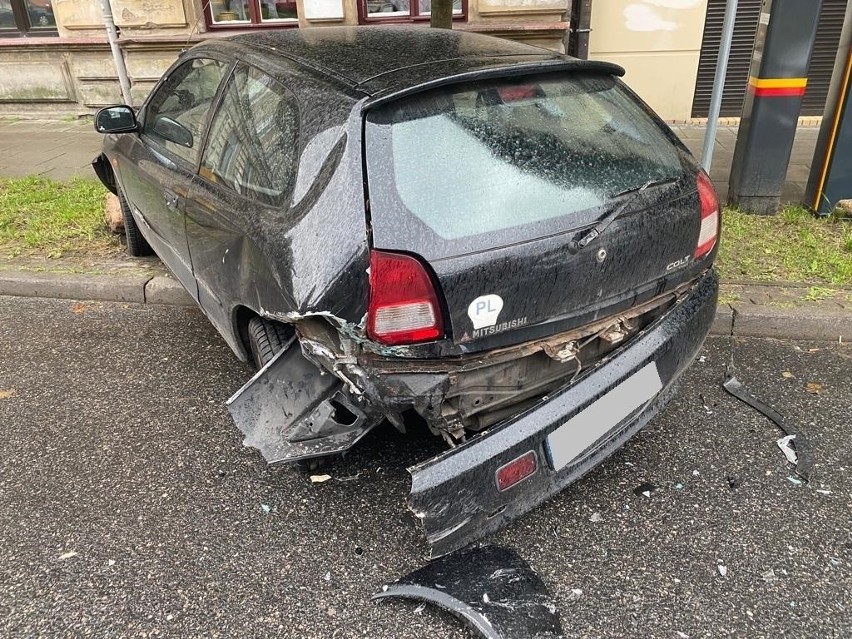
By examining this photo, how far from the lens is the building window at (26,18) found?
9156mm

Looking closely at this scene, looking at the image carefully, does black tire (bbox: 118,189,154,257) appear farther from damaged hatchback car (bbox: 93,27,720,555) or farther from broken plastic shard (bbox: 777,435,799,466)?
broken plastic shard (bbox: 777,435,799,466)

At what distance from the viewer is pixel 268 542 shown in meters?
2.49

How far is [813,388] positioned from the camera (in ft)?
10.9

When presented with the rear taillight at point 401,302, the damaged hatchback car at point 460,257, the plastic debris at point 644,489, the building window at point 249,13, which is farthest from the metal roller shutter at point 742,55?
the rear taillight at point 401,302

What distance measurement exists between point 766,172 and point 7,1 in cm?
998

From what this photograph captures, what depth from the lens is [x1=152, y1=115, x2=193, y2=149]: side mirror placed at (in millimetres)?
3312

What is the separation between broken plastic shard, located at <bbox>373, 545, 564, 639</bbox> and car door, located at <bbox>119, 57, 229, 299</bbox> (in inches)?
76.7

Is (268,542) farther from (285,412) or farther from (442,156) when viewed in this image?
(442,156)

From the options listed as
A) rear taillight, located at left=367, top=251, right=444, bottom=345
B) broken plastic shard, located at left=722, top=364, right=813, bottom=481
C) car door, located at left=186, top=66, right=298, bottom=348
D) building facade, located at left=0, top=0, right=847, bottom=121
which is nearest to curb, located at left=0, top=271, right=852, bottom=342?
broken plastic shard, located at left=722, top=364, right=813, bottom=481

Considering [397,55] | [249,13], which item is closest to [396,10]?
[249,13]

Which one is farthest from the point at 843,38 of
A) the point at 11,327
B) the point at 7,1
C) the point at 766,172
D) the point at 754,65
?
the point at 7,1

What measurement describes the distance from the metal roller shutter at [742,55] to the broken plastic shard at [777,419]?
556cm

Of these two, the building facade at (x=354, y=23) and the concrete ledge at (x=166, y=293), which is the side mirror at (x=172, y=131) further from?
the building facade at (x=354, y=23)

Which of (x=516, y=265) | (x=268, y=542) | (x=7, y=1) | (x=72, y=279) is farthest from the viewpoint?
(x=7, y=1)
